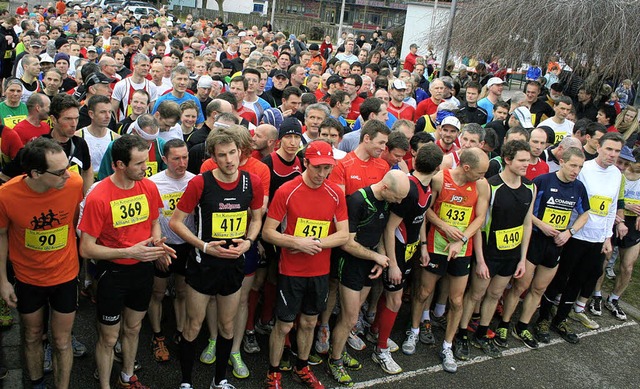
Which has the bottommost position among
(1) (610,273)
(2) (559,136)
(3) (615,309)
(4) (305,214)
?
(3) (615,309)

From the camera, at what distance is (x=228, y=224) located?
402 cm

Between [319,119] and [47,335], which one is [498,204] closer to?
[319,119]

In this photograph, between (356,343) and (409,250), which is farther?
(356,343)

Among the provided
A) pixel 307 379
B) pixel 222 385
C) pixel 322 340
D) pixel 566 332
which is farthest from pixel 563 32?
pixel 222 385

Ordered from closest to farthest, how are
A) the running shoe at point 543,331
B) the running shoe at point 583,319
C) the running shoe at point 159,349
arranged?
the running shoe at point 159,349
the running shoe at point 543,331
the running shoe at point 583,319

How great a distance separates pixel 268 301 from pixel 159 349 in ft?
Answer: 3.61

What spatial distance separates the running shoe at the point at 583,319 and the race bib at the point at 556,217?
5.06ft

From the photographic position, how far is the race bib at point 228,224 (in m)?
3.98

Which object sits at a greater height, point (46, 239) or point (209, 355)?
point (46, 239)

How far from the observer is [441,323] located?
234 inches

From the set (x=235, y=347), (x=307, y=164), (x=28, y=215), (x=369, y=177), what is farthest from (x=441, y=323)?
(x=28, y=215)

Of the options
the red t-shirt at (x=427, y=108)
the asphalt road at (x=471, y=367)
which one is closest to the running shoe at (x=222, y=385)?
the asphalt road at (x=471, y=367)

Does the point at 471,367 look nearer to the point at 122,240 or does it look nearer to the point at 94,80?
the point at 122,240

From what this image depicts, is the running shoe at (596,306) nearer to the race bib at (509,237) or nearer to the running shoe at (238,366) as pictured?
the race bib at (509,237)
